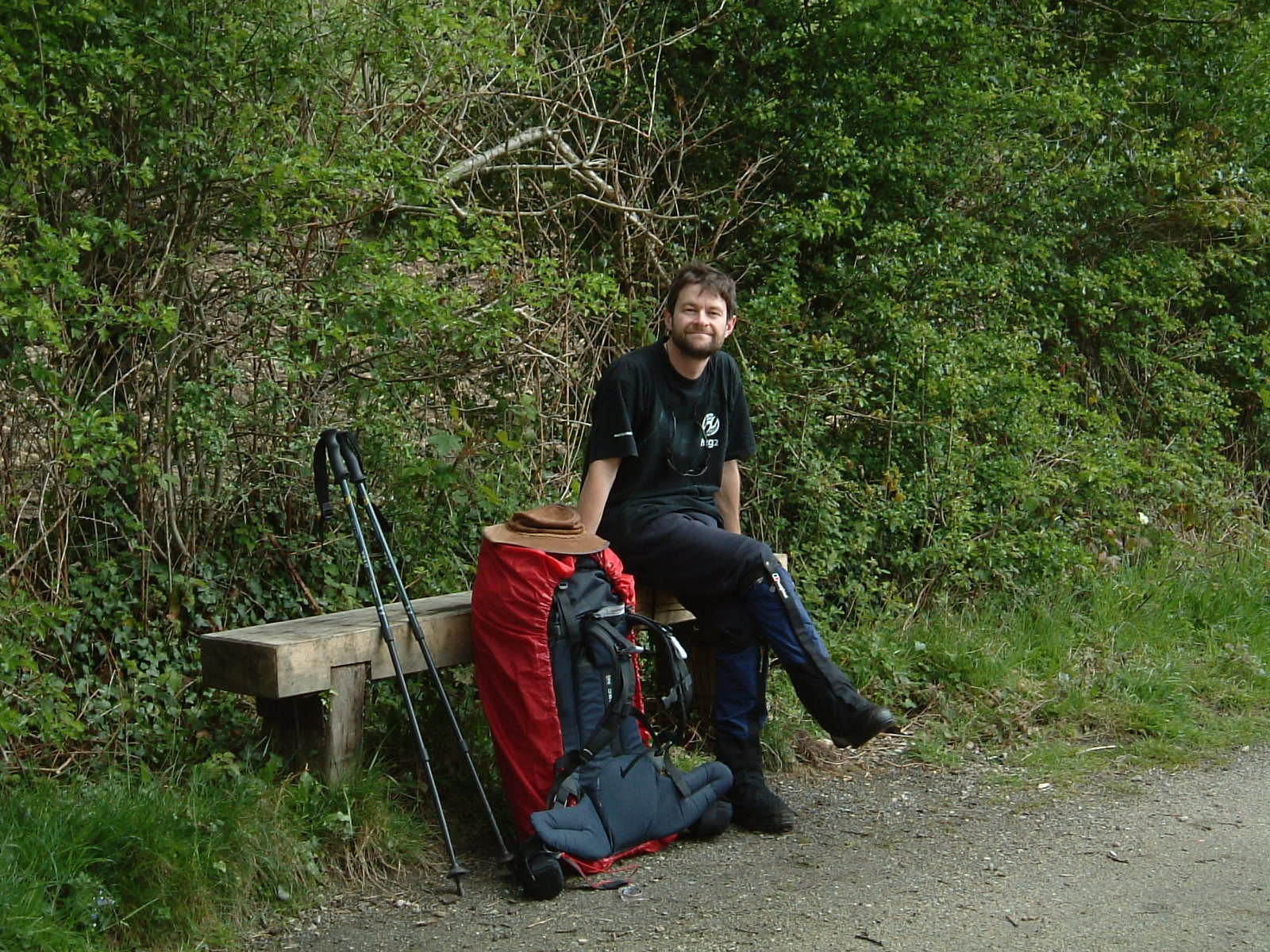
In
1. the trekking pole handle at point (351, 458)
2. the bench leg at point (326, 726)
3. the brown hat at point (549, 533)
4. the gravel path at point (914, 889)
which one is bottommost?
the gravel path at point (914, 889)

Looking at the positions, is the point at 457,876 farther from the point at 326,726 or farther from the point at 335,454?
the point at 335,454

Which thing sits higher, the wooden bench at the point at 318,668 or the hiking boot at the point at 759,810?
the wooden bench at the point at 318,668

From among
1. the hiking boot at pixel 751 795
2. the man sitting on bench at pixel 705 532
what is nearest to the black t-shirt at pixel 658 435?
the man sitting on bench at pixel 705 532

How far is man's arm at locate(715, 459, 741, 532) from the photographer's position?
18.7ft

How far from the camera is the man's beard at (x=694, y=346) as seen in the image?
5268mm

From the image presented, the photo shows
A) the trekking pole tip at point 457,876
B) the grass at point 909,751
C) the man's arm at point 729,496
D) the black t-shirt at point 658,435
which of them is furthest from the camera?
the man's arm at point 729,496

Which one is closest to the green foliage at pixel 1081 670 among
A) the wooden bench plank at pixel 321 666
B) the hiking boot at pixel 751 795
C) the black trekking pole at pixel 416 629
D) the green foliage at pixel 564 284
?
the green foliage at pixel 564 284

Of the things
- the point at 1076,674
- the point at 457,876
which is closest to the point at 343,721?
the point at 457,876

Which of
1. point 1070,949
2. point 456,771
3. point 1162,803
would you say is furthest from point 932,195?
point 1070,949

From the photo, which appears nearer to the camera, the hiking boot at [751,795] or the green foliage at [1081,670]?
the hiking boot at [751,795]

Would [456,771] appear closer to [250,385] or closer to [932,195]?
[250,385]

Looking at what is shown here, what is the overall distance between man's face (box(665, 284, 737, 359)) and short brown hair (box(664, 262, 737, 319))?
15 mm

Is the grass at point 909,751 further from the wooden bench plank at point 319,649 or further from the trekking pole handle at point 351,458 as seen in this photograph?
the trekking pole handle at point 351,458

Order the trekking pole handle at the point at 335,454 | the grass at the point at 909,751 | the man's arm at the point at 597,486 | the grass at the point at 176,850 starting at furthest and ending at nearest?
1. the man's arm at the point at 597,486
2. the trekking pole handle at the point at 335,454
3. the grass at the point at 909,751
4. the grass at the point at 176,850
